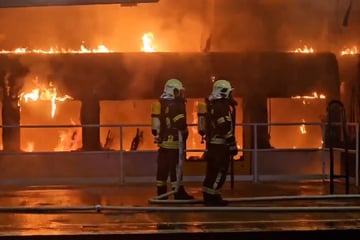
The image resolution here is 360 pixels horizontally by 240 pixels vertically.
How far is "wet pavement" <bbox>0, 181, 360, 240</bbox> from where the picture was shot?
5957mm

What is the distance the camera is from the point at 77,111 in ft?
36.6

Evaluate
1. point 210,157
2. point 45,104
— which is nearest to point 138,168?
point 45,104

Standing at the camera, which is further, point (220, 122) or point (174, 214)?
point (220, 122)

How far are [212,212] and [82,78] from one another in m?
4.76

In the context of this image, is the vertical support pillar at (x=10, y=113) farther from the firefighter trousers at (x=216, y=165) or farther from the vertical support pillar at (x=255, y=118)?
the firefighter trousers at (x=216, y=165)

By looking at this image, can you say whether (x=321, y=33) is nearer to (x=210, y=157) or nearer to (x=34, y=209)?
(x=210, y=157)

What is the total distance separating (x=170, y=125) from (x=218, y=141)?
69 cm

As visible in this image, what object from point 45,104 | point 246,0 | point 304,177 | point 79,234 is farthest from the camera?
point 246,0

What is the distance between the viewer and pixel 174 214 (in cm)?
698

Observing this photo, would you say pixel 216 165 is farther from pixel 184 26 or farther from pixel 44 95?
pixel 184 26

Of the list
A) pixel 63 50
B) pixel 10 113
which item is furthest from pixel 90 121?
pixel 63 50

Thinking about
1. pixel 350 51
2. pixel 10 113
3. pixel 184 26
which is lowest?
pixel 10 113

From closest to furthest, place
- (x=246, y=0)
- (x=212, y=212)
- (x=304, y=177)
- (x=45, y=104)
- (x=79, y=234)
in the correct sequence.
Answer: (x=79, y=234)
(x=212, y=212)
(x=304, y=177)
(x=45, y=104)
(x=246, y=0)

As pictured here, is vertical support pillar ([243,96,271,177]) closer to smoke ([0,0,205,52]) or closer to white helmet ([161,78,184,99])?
smoke ([0,0,205,52])
